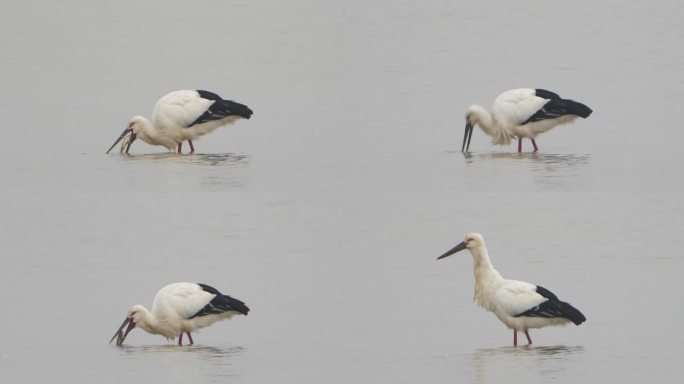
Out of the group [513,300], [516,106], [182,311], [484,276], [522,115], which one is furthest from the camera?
[516,106]

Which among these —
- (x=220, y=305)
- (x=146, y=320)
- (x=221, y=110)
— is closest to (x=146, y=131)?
(x=221, y=110)

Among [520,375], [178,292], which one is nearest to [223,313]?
[178,292]

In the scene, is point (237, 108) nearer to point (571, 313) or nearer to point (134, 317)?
point (134, 317)

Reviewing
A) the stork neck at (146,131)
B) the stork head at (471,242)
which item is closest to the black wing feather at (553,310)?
the stork head at (471,242)

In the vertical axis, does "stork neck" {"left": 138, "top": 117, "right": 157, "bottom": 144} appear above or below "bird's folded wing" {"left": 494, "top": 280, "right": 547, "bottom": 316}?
above

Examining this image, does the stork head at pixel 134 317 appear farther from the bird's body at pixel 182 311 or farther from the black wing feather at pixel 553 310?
the black wing feather at pixel 553 310

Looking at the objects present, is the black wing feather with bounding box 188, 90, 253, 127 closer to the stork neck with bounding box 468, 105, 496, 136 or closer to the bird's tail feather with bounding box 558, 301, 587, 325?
the stork neck with bounding box 468, 105, 496, 136

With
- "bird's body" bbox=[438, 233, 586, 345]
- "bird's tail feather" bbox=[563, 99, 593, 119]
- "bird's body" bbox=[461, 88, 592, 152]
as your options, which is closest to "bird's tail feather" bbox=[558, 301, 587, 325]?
"bird's body" bbox=[438, 233, 586, 345]

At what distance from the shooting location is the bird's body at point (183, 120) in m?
21.0

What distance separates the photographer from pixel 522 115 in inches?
817

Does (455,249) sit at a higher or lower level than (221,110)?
lower

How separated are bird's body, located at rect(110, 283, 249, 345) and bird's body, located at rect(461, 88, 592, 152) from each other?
3.70 metres

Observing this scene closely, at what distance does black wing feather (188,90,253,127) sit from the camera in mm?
21016

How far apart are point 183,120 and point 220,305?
11.0ft
